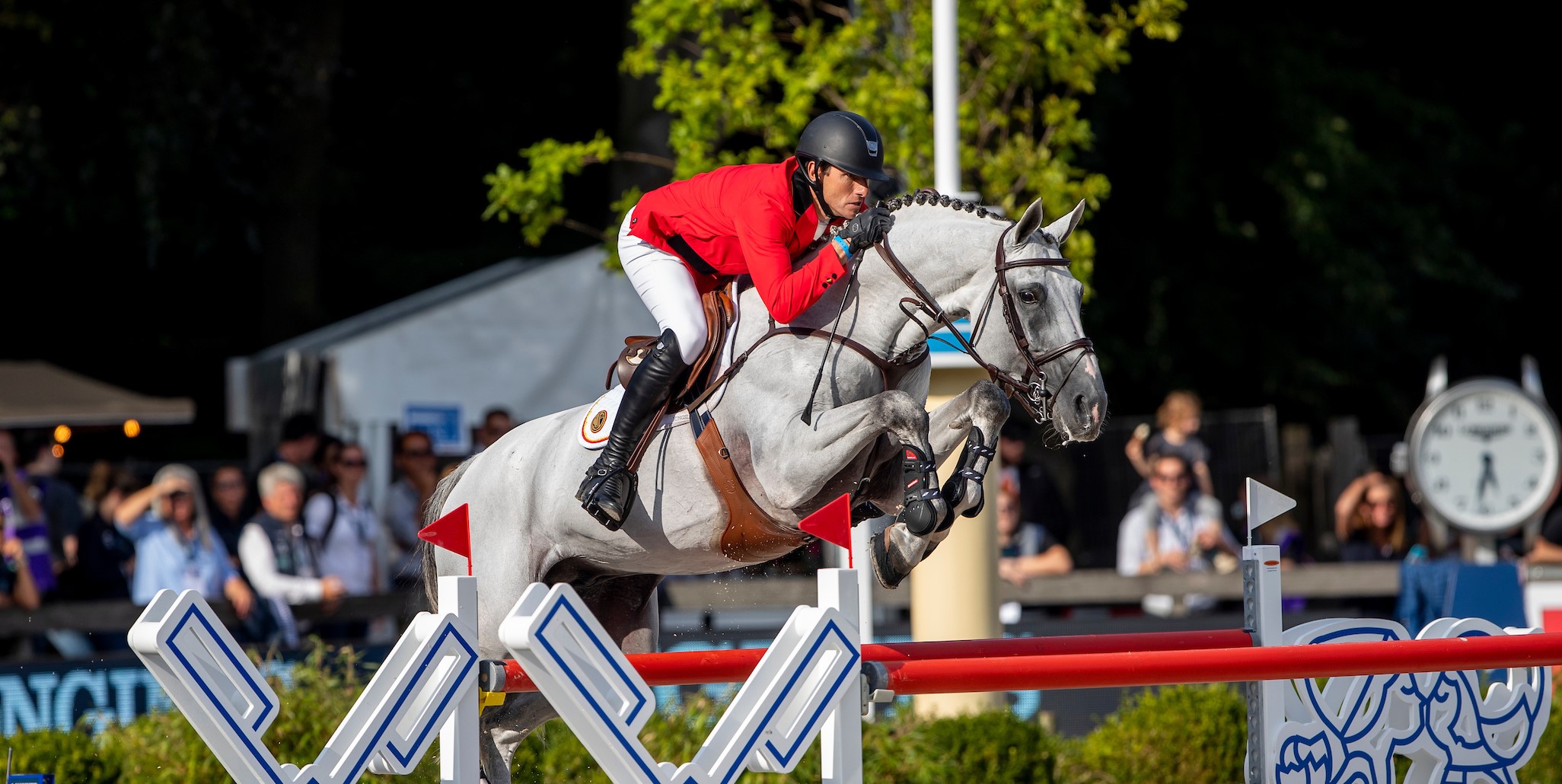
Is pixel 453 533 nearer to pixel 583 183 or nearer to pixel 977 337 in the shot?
pixel 977 337

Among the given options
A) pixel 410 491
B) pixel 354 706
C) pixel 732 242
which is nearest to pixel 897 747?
pixel 732 242

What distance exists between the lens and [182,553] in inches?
312

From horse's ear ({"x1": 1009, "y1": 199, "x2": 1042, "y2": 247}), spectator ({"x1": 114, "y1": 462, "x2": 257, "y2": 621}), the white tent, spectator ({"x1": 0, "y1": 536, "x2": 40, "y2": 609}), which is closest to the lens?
horse's ear ({"x1": 1009, "y1": 199, "x2": 1042, "y2": 247})

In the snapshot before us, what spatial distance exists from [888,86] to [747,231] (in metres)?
3.26

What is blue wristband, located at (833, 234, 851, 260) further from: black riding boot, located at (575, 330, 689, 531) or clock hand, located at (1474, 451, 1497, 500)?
clock hand, located at (1474, 451, 1497, 500)

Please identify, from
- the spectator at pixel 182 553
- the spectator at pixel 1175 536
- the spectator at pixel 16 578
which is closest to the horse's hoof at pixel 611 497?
the spectator at pixel 182 553

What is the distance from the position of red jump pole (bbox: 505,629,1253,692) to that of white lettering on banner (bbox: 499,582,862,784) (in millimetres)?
167

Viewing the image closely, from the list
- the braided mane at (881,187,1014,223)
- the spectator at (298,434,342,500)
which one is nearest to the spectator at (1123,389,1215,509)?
the spectator at (298,434,342,500)

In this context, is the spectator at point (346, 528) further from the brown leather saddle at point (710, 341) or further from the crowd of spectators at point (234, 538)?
the brown leather saddle at point (710, 341)

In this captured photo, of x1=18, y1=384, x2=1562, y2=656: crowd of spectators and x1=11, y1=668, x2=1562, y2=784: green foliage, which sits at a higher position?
x1=18, y1=384, x2=1562, y2=656: crowd of spectators

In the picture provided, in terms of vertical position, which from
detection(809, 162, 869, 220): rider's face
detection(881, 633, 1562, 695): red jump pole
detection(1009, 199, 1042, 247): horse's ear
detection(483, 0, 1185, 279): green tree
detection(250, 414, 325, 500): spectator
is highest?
detection(483, 0, 1185, 279): green tree

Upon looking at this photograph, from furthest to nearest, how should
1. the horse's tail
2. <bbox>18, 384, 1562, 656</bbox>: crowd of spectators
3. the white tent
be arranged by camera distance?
the white tent < <bbox>18, 384, 1562, 656</bbox>: crowd of spectators < the horse's tail

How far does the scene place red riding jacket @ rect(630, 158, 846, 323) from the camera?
4398mm

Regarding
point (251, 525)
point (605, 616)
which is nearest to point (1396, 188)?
point (251, 525)
